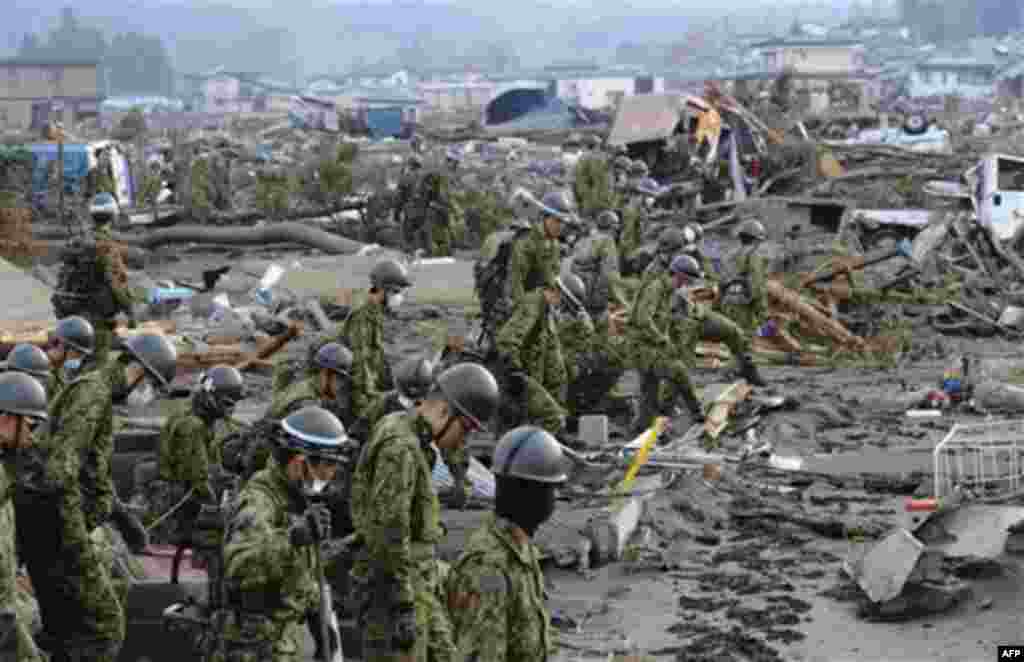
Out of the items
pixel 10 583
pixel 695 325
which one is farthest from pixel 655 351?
pixel 10 583

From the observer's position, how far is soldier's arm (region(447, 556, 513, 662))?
540 cm

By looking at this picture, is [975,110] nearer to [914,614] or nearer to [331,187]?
[331,187]

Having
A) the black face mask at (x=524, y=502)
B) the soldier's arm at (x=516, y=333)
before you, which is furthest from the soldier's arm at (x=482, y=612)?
the soldier's arm at (x=516, y=333)

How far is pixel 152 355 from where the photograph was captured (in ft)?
27.4

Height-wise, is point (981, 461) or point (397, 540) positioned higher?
point (397, 540)

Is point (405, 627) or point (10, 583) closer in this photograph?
point (10, 583)

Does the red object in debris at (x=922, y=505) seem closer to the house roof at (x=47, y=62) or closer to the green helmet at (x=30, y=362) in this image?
the green helmet at (x=30, y=362)

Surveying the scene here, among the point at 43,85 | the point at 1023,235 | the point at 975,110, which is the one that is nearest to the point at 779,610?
the point at 1023,235

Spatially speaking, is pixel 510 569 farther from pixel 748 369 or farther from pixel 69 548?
pixel 748 369

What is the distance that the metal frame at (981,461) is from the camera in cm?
1164

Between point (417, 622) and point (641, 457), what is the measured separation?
18.9 feet

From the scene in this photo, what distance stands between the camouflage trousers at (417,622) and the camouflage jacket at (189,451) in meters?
2.41

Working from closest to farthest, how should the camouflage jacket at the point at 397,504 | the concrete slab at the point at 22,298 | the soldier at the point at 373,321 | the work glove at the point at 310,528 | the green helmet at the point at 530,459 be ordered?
the green helmet at the point at 530,459, the work glove at the point at 310,528, the camouflage jacket at the point at 397,504, the soldier at the point at 373,321, the concrete slab at the point at 22,298

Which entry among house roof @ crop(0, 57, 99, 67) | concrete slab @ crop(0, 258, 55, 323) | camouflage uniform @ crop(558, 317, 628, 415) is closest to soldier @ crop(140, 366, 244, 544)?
camouflage uniform @ crop(558, 317, 628, 415)
